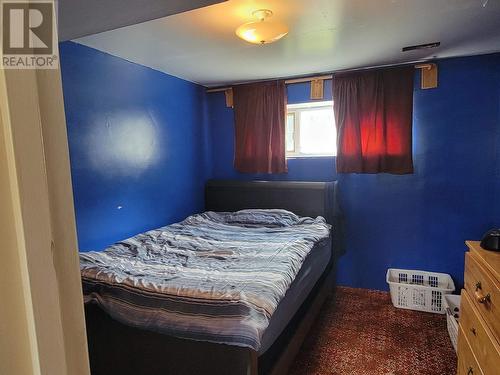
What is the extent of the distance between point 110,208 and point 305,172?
1.99 m

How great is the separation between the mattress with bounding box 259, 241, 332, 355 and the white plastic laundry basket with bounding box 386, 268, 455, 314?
682mm

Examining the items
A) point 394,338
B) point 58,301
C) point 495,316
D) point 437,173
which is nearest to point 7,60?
point 58,301

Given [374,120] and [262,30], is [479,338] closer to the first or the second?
[262,30]

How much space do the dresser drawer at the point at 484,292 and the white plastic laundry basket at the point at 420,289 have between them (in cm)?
144

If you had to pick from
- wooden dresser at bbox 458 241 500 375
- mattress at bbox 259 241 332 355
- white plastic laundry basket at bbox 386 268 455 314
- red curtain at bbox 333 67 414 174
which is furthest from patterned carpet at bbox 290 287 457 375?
red curtain at bbox 333 67 414 174

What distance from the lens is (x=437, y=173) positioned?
2920 millimetres

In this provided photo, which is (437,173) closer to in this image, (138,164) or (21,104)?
(138,164)

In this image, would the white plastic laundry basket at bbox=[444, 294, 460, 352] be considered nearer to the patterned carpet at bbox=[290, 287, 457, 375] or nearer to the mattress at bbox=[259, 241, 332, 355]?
the patterned carpet at bbox=[290, 287, 457, 375]

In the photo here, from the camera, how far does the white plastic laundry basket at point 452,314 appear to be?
2211 millimetres

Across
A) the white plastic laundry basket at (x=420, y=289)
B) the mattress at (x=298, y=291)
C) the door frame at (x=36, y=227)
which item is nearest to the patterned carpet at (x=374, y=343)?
the white plastic laundry basket at (x=420, y=289)

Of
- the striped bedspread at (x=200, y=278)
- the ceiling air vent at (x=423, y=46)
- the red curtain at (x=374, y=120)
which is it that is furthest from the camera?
the red curtain at (x=374, y=120)

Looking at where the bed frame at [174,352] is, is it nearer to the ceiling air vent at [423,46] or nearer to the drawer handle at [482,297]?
the drawer handle at [482,297]

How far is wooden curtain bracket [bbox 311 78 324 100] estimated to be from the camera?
10.6ft

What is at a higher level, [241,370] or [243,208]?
[243,208]
